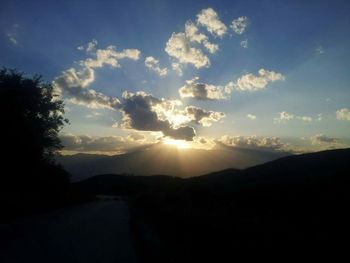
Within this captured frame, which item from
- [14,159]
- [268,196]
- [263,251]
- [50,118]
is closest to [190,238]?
[263,251]

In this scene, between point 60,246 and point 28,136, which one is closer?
point 60,246

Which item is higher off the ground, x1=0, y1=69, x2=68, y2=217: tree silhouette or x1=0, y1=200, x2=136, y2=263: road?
x1=0, y1=69, x2=68, y2=217: tree silhouette

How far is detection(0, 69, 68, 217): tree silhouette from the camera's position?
36938 mm

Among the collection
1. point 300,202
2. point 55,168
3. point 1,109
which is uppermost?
point 1,109

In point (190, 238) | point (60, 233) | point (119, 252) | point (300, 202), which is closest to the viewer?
point (119, 252)

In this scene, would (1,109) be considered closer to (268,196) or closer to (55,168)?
(55,168)

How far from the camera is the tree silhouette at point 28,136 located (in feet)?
121

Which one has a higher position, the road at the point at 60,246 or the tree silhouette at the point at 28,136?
the tree silhouette at the point at 28,136

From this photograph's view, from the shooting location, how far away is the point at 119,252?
14.6 metres

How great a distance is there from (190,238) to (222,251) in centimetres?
348

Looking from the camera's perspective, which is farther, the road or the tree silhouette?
the tree silhouette

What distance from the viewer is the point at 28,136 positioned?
38.5 metres

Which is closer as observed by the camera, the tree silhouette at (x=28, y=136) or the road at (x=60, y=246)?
the road at (x=60, y=246)

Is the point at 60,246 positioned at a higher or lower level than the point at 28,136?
lower
